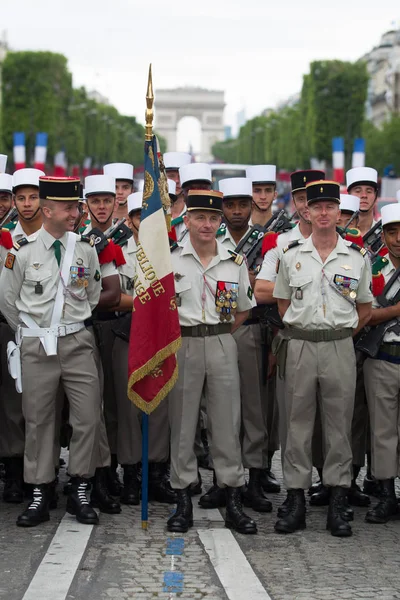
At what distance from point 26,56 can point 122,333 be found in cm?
7107

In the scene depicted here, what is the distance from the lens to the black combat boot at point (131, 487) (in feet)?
29.3

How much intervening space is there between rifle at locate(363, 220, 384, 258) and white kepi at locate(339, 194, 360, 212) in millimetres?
572

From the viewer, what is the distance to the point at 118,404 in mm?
9211

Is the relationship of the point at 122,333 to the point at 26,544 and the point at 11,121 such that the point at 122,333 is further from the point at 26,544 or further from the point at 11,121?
the point at 11,121

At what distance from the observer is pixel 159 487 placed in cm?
905

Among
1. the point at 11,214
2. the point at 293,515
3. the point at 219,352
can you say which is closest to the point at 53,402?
the point at 219,352

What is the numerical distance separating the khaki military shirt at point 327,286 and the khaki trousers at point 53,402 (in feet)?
4.39

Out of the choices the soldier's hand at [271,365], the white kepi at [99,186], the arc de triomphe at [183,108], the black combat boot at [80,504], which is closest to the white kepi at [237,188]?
the white kepi at [99,186]

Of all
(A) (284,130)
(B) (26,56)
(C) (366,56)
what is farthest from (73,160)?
(C) (366,56)

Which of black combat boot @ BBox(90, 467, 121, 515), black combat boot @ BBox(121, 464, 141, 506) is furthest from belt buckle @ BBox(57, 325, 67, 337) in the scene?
black combat boot @ BBox(121, 464, 141, 506)

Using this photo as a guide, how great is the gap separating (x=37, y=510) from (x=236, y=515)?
1.23 meters

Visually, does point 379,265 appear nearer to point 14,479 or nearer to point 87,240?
point 87,240

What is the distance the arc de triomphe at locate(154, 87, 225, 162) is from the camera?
169750mm

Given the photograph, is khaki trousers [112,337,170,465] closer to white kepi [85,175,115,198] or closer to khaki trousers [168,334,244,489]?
khaki trousers [168,334,244,489]
